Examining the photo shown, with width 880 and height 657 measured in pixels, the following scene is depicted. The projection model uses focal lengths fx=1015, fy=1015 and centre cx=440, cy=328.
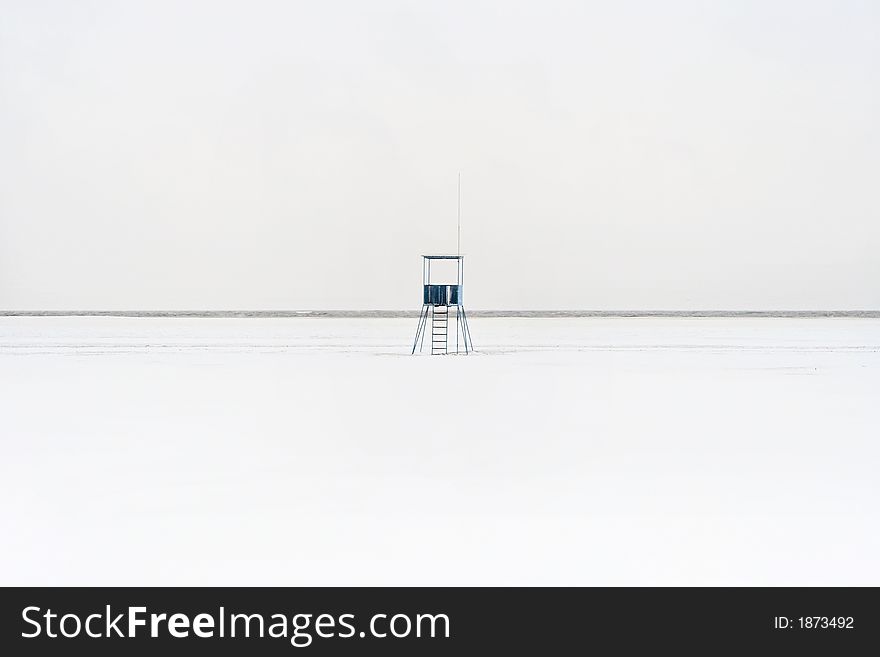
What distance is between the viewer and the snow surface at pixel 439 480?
178 inches

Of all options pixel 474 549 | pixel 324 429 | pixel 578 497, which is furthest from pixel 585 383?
pixel 474 549

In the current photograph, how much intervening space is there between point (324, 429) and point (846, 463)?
4.34 m

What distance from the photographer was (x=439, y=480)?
21.7 ft

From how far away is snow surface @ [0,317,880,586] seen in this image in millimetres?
4512
